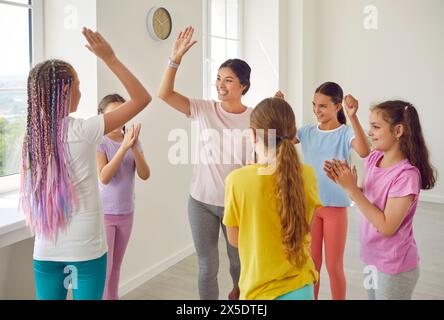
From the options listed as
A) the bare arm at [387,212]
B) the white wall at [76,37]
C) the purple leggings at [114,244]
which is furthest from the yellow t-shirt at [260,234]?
the white wall at [76,37]

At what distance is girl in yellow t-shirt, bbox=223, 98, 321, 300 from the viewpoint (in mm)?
1355

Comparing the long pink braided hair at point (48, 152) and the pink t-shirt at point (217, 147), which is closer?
the long pink braided hair at point (48, 152)

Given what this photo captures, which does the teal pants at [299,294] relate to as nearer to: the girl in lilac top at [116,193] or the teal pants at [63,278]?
the teal pants at [63,278]

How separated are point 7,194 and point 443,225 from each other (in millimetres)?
3816

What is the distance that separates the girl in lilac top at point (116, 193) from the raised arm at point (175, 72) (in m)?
0.27

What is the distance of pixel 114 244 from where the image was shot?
2244mm

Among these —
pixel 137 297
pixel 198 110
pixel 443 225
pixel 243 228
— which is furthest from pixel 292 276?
pixel 443 225

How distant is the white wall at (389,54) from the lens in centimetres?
508

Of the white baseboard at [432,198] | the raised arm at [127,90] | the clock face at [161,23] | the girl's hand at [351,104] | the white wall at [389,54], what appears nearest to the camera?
the raised arm at [127,90]

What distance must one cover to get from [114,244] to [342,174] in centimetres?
121

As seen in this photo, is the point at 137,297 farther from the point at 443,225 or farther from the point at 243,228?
the point at 443,225

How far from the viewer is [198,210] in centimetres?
218

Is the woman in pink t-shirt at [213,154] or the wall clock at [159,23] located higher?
the wall clock at [159,23]

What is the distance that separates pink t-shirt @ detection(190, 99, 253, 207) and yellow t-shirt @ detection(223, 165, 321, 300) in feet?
2.50
